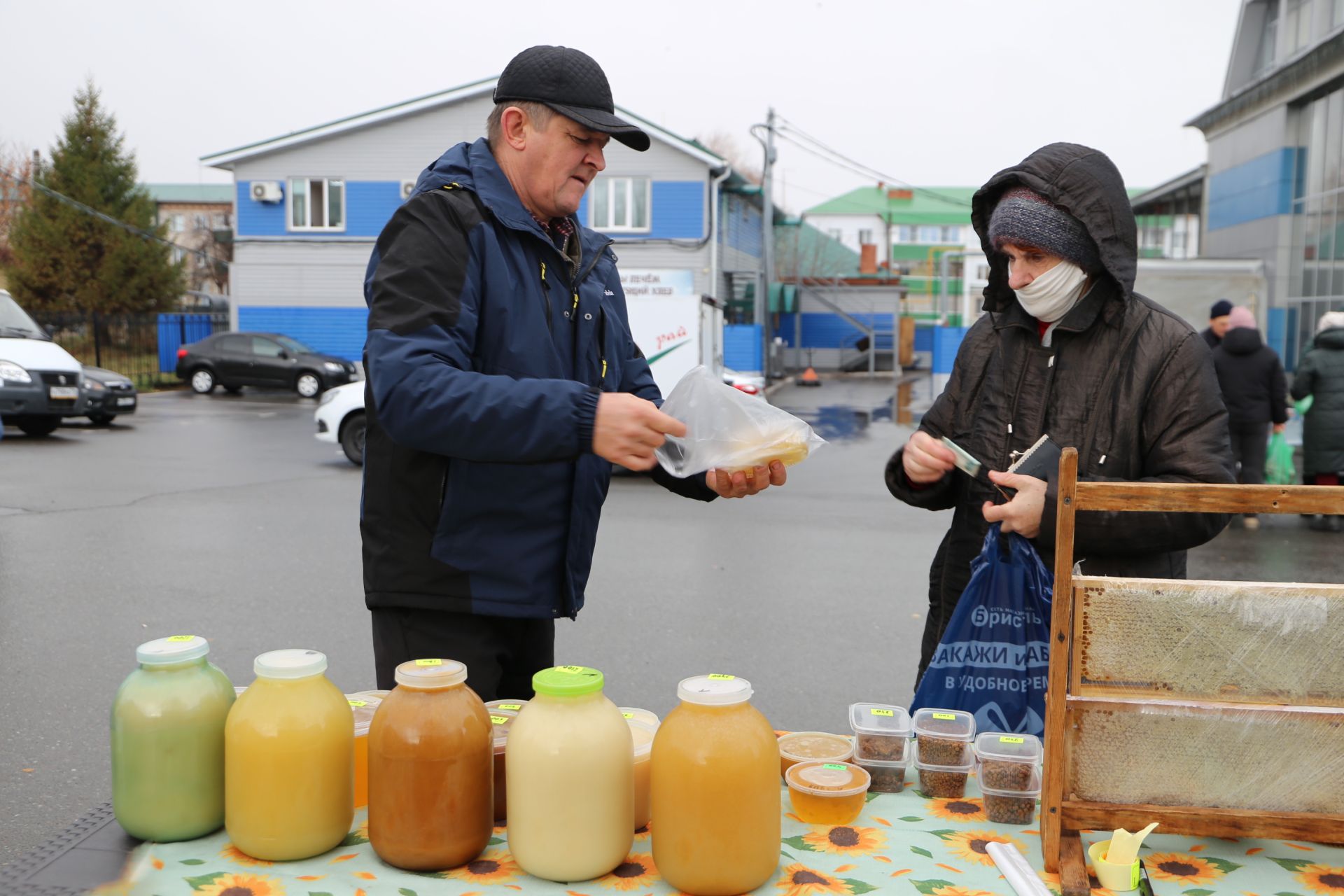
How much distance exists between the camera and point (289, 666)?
1732 millimetres

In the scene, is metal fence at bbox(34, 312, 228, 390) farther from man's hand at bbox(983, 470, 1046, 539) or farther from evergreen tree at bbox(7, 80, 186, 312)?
man's hand at bbox(983, 470, 1046, 539)

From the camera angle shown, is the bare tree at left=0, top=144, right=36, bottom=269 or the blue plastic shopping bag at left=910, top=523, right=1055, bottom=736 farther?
the bare tree at left=0, top=144, right=36, bottom=269

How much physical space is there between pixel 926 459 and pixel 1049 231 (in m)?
0.60

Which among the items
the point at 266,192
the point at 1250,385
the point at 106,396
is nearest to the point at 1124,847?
the point at 1250,385

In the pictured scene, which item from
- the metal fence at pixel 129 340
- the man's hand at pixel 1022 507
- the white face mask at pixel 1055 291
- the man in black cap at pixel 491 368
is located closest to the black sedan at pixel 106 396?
the metal fence at pixel 129 340

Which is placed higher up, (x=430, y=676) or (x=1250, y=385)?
(x=1250, y=385)

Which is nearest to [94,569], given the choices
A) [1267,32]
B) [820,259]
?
[1267,32]

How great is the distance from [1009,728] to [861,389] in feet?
93.1

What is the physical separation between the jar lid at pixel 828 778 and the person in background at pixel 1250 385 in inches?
351

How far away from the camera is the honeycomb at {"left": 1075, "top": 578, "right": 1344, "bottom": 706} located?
1.76 meters

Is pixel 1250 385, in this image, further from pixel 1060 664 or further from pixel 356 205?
pixel 356 205

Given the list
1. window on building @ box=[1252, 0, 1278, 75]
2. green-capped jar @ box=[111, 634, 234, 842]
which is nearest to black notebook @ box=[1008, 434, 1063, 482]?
green-capped jar @ box=[111, 634, 234, 842]

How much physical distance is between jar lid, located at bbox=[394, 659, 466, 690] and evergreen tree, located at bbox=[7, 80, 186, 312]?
37.7 meters

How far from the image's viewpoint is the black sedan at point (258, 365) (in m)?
25.8
